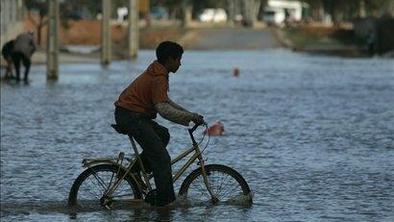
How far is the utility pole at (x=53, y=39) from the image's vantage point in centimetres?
3769

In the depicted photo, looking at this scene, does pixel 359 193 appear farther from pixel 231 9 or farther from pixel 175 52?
pixel 231 9

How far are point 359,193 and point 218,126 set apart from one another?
7.57 m

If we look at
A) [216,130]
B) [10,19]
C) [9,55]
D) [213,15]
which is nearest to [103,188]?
[216,130]

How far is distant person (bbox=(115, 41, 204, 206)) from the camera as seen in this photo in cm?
1118

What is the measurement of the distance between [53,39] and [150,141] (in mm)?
27335

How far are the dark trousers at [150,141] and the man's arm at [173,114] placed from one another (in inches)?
10.1

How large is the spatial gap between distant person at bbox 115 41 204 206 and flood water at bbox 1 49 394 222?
0.51 m

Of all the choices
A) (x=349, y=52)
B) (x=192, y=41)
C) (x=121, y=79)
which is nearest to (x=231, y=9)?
(x=192, y=41)

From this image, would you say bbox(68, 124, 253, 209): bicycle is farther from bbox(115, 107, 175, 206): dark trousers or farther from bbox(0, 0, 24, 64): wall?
bbox(0, 0, 24, 64): wall

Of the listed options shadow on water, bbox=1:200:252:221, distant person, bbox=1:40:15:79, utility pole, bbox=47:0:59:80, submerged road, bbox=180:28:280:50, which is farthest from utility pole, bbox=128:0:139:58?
shadow on water, bbox=1:200:252:221

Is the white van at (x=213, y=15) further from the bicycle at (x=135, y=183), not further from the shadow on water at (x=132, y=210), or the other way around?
the bicycle at (x=135, y=183)

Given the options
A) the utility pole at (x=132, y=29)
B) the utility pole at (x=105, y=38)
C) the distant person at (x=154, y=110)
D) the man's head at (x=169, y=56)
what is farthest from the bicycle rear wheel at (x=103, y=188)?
the utility pole at (x=132, y=29)

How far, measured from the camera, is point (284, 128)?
71.4 ft

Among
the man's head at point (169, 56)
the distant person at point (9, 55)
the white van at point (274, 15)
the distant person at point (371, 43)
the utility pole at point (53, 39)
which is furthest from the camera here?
the white van at point (274, 15)
